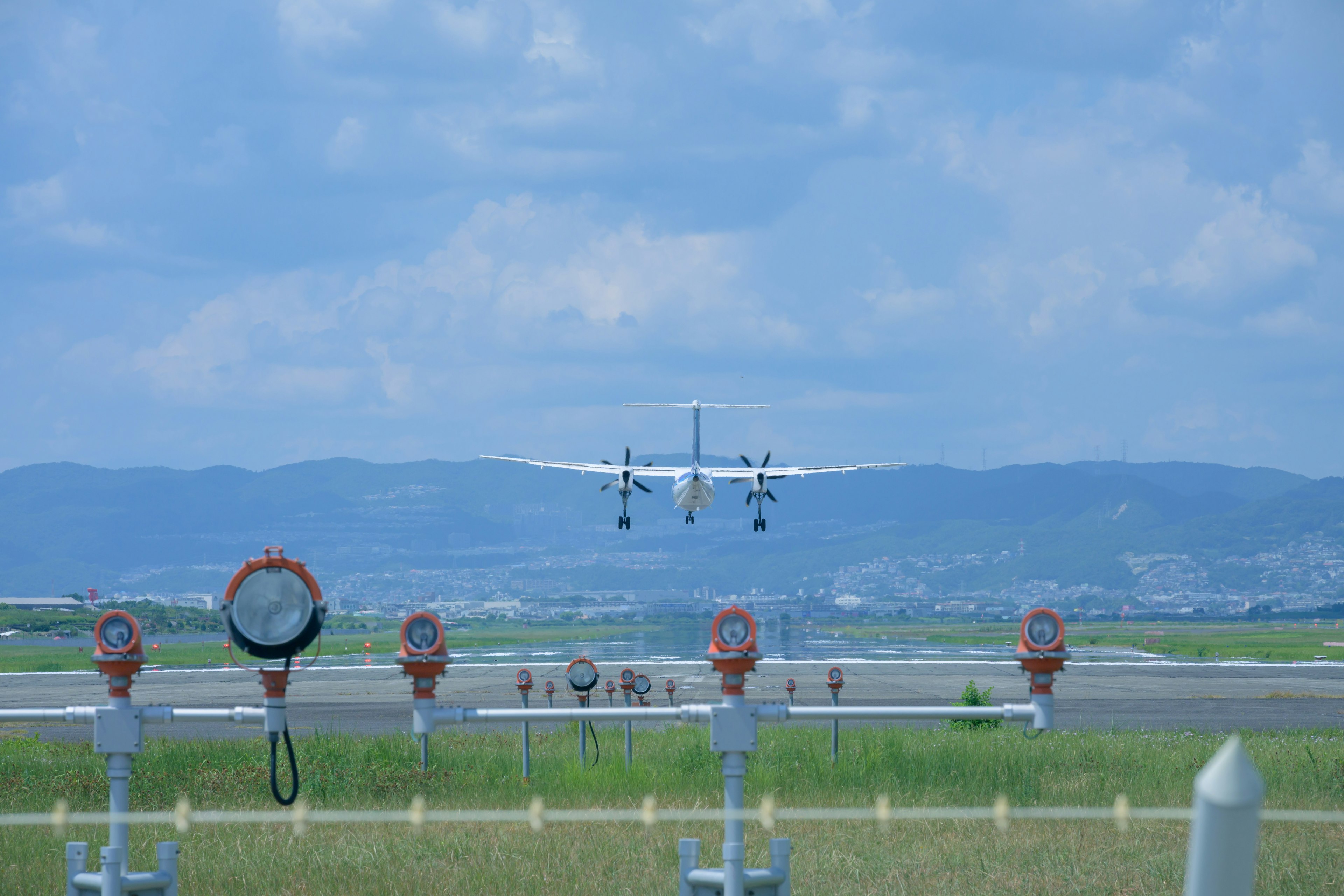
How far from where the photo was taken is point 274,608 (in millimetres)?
7543

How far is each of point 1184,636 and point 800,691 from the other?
250 ft

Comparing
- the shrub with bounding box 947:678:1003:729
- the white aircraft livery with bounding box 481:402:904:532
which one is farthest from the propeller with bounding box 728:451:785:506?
the shrub with bounding box 947:678:1003:729

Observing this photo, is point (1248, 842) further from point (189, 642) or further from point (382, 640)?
point (189, 642)

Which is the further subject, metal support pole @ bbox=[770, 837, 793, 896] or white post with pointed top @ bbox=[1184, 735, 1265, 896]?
metal support pole @ bbox=[770, 837, 793, 896]

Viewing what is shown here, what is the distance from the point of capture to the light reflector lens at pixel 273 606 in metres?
7.45

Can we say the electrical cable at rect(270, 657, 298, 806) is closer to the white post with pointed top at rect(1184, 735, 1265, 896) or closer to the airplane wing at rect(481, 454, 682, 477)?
the white post with pointed top at rect(1184, 735, 1265, 896)

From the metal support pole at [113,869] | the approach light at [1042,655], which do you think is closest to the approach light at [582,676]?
the metal support pole at [113,869]

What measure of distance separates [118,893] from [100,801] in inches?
495

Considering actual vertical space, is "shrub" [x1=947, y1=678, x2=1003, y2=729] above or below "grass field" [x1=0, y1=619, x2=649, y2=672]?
above

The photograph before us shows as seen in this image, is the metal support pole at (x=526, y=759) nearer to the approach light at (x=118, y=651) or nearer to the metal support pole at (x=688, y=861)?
the approach light at (x=118, y=651)

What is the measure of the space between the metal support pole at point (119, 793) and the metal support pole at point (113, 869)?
0.04ft

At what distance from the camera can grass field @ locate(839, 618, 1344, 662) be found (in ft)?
246

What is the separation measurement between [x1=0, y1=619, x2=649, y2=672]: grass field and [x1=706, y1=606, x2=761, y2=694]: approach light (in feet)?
130

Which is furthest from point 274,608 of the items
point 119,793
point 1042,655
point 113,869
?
point 1042,655
